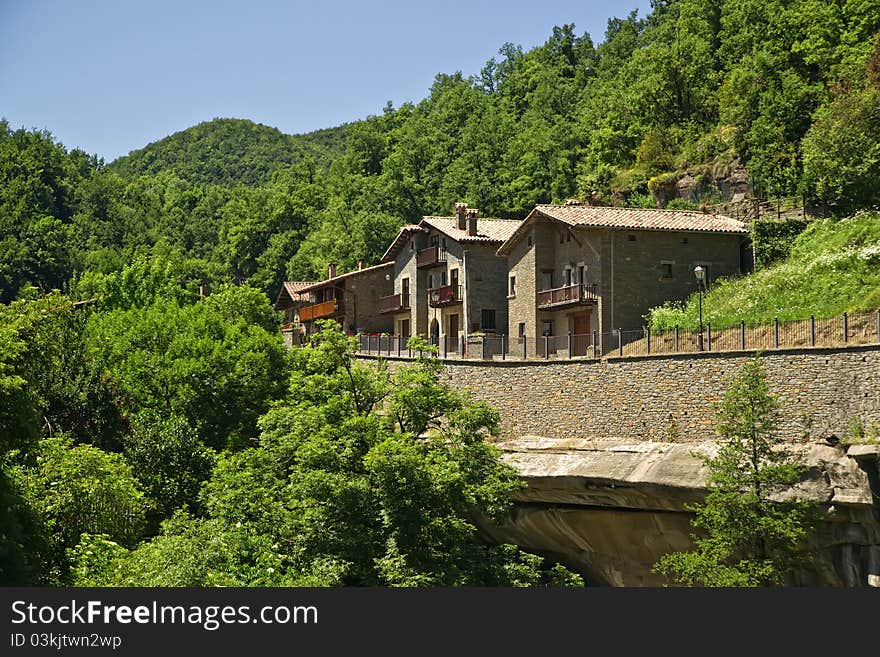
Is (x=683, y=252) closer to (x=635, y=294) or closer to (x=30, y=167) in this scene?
(x=635, y=294)

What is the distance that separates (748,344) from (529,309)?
58.9 ft

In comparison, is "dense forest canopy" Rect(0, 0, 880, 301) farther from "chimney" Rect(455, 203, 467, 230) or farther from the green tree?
the green tree

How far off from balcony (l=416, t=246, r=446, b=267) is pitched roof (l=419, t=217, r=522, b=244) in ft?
3.93

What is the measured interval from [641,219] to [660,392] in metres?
13.6

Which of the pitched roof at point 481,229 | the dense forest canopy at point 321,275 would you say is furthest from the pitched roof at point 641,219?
the pitched roof at point 481,229

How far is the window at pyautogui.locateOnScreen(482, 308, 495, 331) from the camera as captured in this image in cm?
5694

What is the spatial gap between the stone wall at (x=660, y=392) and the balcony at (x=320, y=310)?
24.3 m

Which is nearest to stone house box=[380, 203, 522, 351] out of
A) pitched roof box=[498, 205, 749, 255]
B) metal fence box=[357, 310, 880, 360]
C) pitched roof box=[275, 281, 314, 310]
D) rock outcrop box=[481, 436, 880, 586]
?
pitched roof box=[498, 205, 749, 255]

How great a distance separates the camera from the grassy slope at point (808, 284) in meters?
39.1

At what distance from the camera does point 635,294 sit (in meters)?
47.8

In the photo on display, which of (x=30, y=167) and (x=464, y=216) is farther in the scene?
(x=30, y=167)

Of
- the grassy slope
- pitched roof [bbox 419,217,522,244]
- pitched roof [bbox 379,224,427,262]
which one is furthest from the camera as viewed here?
pitched roof [bbox 379,224,427,262]

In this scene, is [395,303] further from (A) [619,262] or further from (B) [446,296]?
(A) [619,262]

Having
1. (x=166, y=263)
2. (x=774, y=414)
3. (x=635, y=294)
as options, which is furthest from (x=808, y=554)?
(x=166, y=263)
